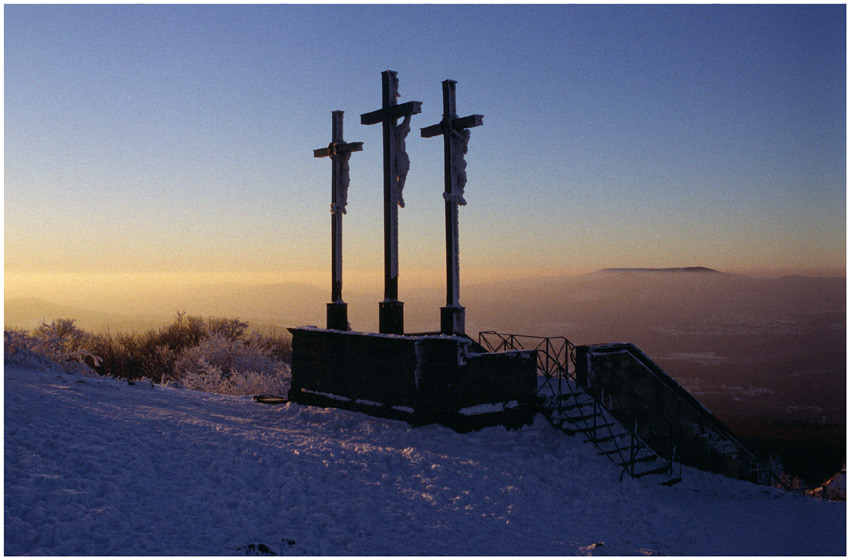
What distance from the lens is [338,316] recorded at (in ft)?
52.5

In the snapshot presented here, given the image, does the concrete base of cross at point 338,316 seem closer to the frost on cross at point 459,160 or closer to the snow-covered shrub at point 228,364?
the frost on cross at point 459,160

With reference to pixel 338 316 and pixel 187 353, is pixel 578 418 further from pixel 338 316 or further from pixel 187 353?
pixel 187 353

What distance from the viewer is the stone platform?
12812 millimetres

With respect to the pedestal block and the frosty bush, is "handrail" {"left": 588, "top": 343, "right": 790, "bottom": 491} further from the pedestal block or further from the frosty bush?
the frosty bush

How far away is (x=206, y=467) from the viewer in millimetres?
9562

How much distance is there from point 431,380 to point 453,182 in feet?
13.4

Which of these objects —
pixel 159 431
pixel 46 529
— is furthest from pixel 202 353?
pixel 46 529

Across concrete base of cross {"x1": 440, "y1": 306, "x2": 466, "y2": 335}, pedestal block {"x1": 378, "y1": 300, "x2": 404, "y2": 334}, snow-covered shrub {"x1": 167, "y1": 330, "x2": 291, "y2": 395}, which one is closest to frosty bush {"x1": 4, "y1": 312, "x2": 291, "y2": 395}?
snow-covered shrub {"x1": 167, "y1": 330, "x2": 291, "y2": 395}

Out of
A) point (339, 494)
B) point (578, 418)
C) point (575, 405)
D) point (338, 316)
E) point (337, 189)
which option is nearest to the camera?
point (339, 494)

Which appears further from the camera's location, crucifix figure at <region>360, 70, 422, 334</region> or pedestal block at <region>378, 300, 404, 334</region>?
crucifix figure at <region>360, 70, 422, 334</region>

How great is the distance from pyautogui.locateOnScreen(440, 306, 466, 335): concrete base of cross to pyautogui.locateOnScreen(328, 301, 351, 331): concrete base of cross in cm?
302

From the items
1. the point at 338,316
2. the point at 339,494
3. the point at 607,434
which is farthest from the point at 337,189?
the point at 339,494

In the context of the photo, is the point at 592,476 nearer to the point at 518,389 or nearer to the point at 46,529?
the point at 518,389

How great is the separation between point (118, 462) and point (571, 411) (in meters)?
8.26
